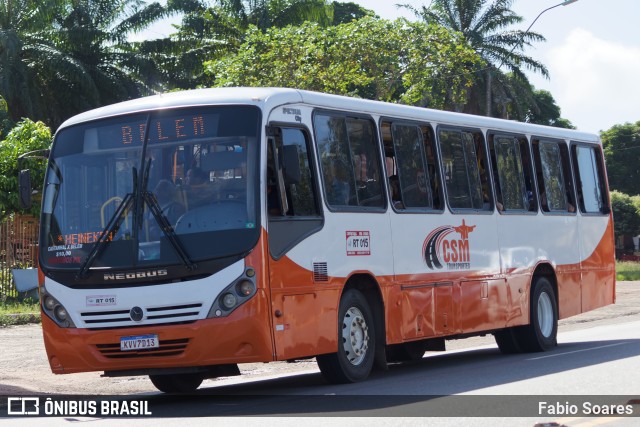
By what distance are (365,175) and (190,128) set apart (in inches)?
101

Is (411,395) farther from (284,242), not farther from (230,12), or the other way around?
(230,12)

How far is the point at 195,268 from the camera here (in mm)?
11453

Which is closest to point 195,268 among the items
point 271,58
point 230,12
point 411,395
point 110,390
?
point 411,395

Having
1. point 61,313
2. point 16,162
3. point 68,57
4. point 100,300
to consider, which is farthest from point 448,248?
point 68,57

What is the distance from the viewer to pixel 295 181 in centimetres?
1192

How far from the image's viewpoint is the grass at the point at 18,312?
2300 cm

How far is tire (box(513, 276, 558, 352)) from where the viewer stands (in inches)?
694

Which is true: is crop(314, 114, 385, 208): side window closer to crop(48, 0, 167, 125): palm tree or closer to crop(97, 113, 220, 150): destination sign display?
crop(97, 113, 220, 150): destination sign display

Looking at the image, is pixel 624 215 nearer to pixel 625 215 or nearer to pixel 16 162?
pixel 625 215

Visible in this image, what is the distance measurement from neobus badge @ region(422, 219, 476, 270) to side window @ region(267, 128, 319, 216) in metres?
2.70

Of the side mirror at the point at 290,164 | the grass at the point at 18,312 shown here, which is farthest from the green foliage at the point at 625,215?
the side mirror at the point at 290,164

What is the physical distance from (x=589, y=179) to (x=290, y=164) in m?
9.47

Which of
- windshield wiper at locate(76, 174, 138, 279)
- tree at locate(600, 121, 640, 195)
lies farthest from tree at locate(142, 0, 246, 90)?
tree at locate(600, 121, 640, 195)

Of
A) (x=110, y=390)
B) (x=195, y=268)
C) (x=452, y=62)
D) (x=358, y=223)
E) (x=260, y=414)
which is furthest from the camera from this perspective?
(x=452, y=62)
